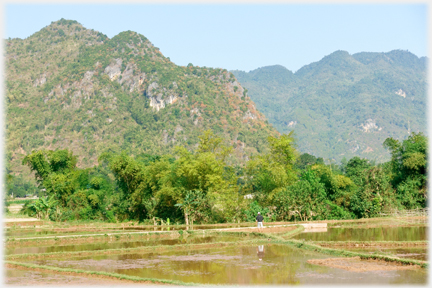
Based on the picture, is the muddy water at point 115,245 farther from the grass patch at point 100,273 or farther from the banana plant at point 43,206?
the banana plant at point 43,206

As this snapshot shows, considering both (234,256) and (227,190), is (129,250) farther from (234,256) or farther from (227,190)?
(227,190)

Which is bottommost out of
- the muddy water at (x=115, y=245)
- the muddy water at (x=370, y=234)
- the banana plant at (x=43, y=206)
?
the muddy water at (x=115, y=245)

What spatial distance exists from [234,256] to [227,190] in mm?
13898

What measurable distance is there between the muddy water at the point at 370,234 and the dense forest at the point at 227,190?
553 centimetres

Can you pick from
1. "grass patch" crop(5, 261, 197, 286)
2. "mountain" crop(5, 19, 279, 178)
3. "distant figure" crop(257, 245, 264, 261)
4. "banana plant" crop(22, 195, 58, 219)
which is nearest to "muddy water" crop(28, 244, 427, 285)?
"distant figure" crop(257, 245, 264, 261)

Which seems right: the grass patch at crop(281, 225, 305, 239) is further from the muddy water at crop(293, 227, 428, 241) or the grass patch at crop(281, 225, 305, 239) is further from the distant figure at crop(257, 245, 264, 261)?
the distant figure at crop(257, 245, 264, 261)

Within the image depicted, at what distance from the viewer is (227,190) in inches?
1258

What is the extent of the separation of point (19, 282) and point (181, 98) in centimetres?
13344

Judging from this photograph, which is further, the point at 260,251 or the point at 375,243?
the point at 375,243

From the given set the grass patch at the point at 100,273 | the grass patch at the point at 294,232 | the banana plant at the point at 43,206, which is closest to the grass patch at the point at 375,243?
the grass patch at the point at 294,232

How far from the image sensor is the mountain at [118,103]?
421ft

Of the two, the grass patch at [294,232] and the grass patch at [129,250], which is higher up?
the grass patch at [294,232]

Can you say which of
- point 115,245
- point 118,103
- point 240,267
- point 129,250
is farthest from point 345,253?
point 118,103

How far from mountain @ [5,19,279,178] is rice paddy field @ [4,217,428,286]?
8914 cm
